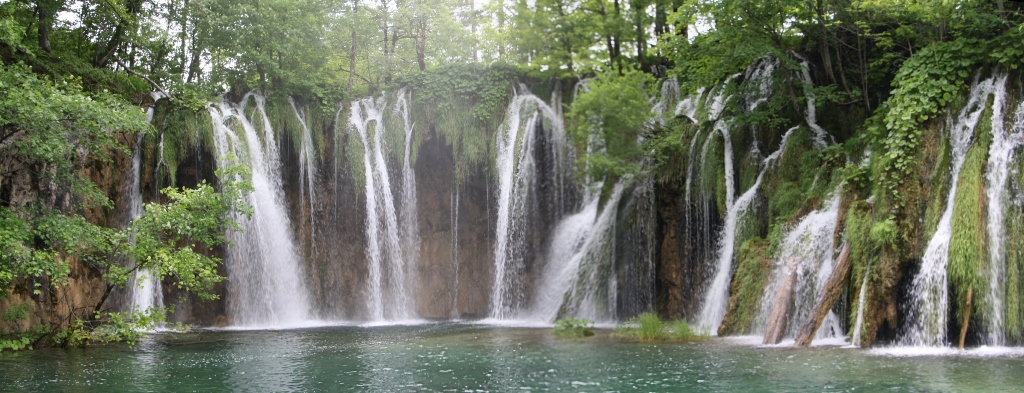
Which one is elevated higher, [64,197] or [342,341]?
[64,197]

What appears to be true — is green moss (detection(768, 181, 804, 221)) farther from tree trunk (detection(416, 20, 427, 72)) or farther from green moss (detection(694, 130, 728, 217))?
tree trunk (detection(416, 20, 427, 72))

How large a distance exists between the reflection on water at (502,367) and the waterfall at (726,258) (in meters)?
2.47

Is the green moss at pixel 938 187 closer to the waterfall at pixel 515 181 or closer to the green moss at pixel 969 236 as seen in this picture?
the green moss at pixel 969 236

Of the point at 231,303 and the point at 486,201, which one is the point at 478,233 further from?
the point at 231,303

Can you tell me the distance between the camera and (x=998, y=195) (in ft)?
38.8

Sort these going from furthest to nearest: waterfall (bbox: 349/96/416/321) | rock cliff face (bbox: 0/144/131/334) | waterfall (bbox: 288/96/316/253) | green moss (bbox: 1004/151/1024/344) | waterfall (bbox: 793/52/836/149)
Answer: waterfall (bbox: 349/96/416/321) < waterfall (bbox: 288/96/316/253) < waterfall (bbox: 793/52/836/149) < rock cliff face (bbox: 0/144/131/334) < green moss (bbox: 1004/151/1024/344)

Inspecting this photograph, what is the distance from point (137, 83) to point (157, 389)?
15.2 m

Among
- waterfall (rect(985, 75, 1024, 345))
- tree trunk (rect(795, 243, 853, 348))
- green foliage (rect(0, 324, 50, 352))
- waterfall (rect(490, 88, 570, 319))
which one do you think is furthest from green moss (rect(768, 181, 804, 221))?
green foliage (rect(0, 324, 50, 352))

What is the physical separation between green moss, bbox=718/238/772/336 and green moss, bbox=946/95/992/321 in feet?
11.6

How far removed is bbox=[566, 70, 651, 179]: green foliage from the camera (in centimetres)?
1930

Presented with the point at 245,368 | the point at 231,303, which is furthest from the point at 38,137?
the point at 231,303

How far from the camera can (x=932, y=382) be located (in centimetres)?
884

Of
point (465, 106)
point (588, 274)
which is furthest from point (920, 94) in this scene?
point (465, 106)

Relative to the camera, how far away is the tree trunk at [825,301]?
12539mm
